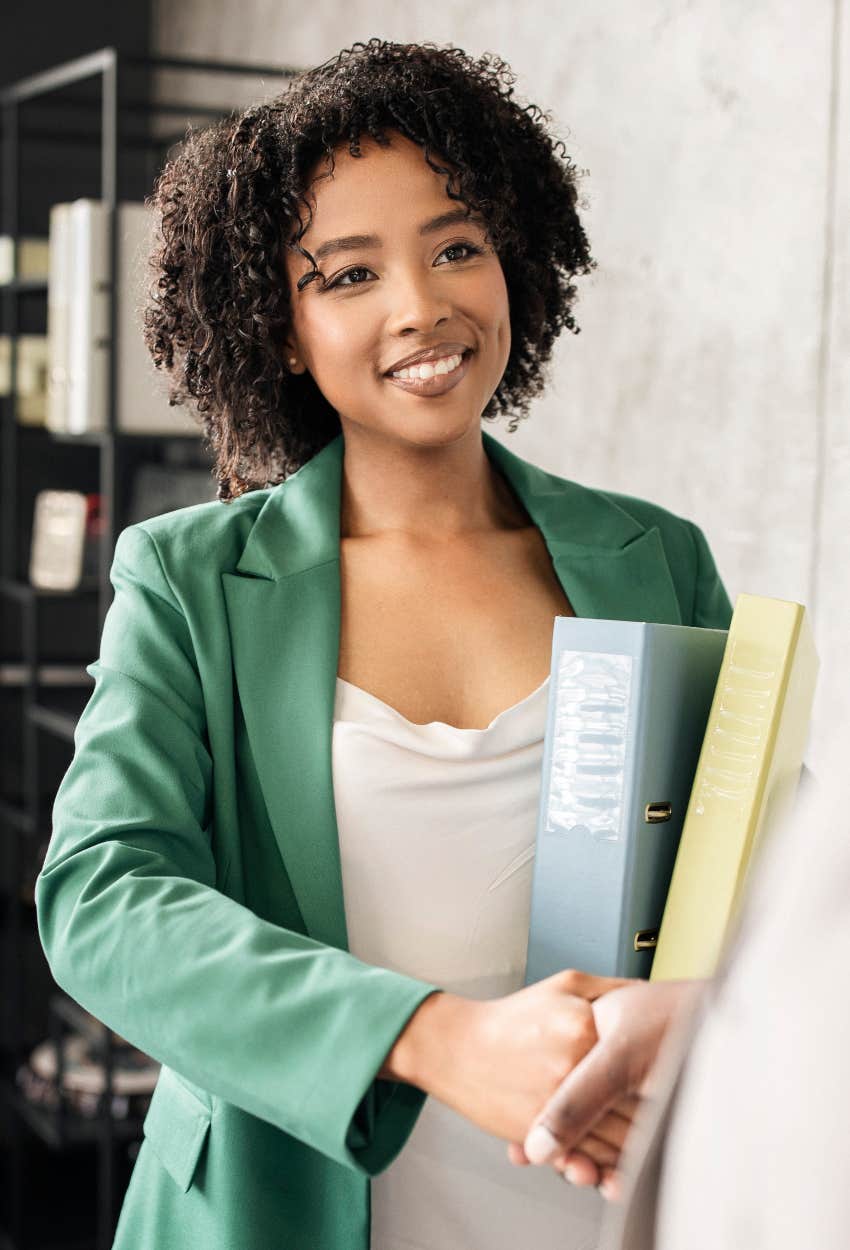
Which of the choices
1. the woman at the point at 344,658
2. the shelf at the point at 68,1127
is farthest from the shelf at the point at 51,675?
the woman at the point at 344,658

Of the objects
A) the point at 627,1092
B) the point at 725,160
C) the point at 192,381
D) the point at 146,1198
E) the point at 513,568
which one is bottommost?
the point at 146,1198

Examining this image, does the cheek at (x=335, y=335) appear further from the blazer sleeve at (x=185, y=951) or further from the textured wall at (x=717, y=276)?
the textured wall at (x=717, y=276)

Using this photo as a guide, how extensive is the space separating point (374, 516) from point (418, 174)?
12.2 inches

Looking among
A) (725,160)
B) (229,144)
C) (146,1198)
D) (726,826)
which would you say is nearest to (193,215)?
(229,144)

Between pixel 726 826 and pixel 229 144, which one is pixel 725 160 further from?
pixel 726 826

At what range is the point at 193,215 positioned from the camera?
52.4 inches

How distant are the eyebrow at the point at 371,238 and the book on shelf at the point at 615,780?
38 cm

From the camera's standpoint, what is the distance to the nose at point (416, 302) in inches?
45.0

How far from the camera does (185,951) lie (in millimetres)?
894

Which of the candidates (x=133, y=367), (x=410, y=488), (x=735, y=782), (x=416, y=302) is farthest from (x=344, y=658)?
(x=133, y=367)

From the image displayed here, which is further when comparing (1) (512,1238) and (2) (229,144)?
(2) (229,144)

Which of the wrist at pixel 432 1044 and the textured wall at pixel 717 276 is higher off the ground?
the textured wall at pixel 717 276

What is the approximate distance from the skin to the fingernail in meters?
0.48

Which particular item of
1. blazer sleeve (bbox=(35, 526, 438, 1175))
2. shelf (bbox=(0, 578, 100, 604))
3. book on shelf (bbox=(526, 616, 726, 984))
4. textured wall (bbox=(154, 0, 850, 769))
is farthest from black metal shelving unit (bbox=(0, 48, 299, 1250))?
book on shelf (bbox=(526, 616, 726, 984))
